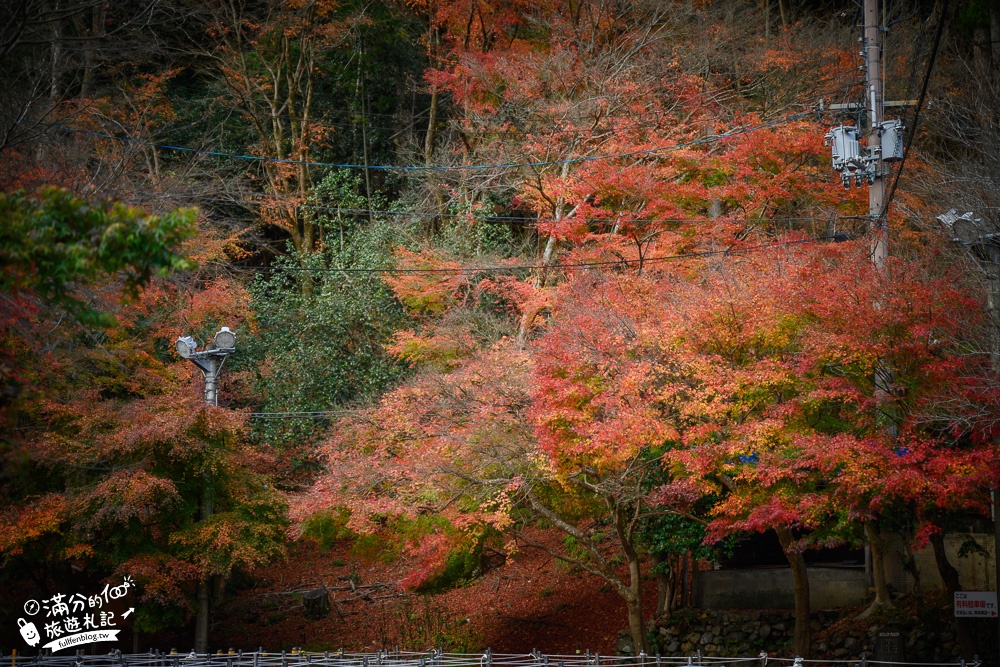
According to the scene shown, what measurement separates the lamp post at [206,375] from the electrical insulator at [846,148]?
9642 mm

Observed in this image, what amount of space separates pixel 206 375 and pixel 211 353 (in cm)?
65

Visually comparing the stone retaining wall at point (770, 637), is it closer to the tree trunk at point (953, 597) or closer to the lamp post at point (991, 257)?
the tree trunk at point (953, 597)

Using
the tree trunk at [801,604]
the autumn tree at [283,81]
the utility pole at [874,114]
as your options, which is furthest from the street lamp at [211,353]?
the autumn tree at [283,81]

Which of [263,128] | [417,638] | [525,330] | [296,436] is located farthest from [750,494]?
[263,128]

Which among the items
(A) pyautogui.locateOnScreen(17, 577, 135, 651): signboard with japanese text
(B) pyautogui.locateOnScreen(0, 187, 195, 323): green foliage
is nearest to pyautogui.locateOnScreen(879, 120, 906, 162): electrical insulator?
(B) pyautogui.locateOnScreen(0, 187, 195, 323): green foliage

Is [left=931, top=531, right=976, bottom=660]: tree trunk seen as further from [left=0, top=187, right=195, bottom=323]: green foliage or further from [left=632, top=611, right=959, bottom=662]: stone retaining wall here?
[left=0, top=187, right=195, bottom=323]: green foliage

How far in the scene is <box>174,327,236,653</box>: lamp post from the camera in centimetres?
1357

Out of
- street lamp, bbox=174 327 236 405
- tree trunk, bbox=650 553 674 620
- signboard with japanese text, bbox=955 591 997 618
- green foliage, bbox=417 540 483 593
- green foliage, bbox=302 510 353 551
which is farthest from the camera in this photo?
green foliage, bbox=302 510 353 551

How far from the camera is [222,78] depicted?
92.0ft

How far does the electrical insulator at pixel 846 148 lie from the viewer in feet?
44.8

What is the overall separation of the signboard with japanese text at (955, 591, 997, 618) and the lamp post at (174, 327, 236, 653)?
10.4 metres

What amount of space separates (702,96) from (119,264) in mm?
18027

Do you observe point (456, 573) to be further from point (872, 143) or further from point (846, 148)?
point (872, 143)

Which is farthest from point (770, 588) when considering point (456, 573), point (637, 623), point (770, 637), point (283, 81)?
point (283, 81)
